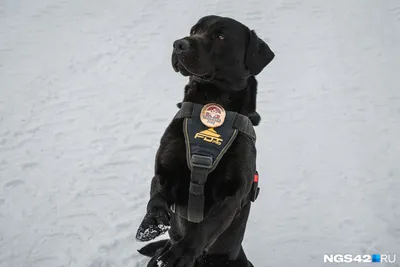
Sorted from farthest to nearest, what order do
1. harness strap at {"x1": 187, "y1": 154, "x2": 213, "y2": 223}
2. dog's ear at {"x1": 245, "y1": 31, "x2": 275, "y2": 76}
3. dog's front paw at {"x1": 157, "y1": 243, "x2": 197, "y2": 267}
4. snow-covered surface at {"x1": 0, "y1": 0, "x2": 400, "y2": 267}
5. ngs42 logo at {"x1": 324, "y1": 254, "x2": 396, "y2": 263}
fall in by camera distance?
snow-covered surface at {"x1": 0, "y1": 0, "x2": 400, "y2": 267}
ngs42 logo at {"x1": 324, "y1": 254, "x2": 396, "y2": 263}
dog's ear at {"x1": 245, "y1": 31, "x2": 275, "y2": 76}
harness strap at {"x1": 187, "y1": 154, "x2": 213, "y2": 223}
dog's front paw at {"x1": 157, "y1": 243, "x2": 197, "y2": 267}

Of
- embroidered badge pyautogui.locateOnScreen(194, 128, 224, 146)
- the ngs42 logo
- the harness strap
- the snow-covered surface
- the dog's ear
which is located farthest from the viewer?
the snow-covered surface

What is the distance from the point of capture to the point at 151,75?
7879mm

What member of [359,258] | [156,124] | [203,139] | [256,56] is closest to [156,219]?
[203,139]

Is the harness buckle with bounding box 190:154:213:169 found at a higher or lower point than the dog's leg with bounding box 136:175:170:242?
higher

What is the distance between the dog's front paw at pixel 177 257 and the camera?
2.30m

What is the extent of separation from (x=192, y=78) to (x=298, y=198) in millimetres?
2915

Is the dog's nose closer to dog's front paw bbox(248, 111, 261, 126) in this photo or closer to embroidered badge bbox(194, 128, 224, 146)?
embroidered badge bbox(194, 128, 224, 146)

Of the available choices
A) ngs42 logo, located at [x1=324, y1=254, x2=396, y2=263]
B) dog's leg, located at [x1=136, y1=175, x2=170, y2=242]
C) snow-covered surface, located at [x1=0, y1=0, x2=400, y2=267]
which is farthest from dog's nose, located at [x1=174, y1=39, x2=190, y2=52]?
ngs42 logo, located at [x1=324, y1=254, x2=396, y2=263]

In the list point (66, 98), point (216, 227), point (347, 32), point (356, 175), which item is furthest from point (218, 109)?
point (347, 32)

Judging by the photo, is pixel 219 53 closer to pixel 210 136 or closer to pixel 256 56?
pixel 256 56

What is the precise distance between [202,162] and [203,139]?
8.3 inches

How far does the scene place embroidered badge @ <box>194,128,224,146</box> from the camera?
2637mm

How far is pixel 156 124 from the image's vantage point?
6.59 metres

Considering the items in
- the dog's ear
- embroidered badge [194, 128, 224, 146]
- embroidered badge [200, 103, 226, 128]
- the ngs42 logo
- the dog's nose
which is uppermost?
the dog's nose
